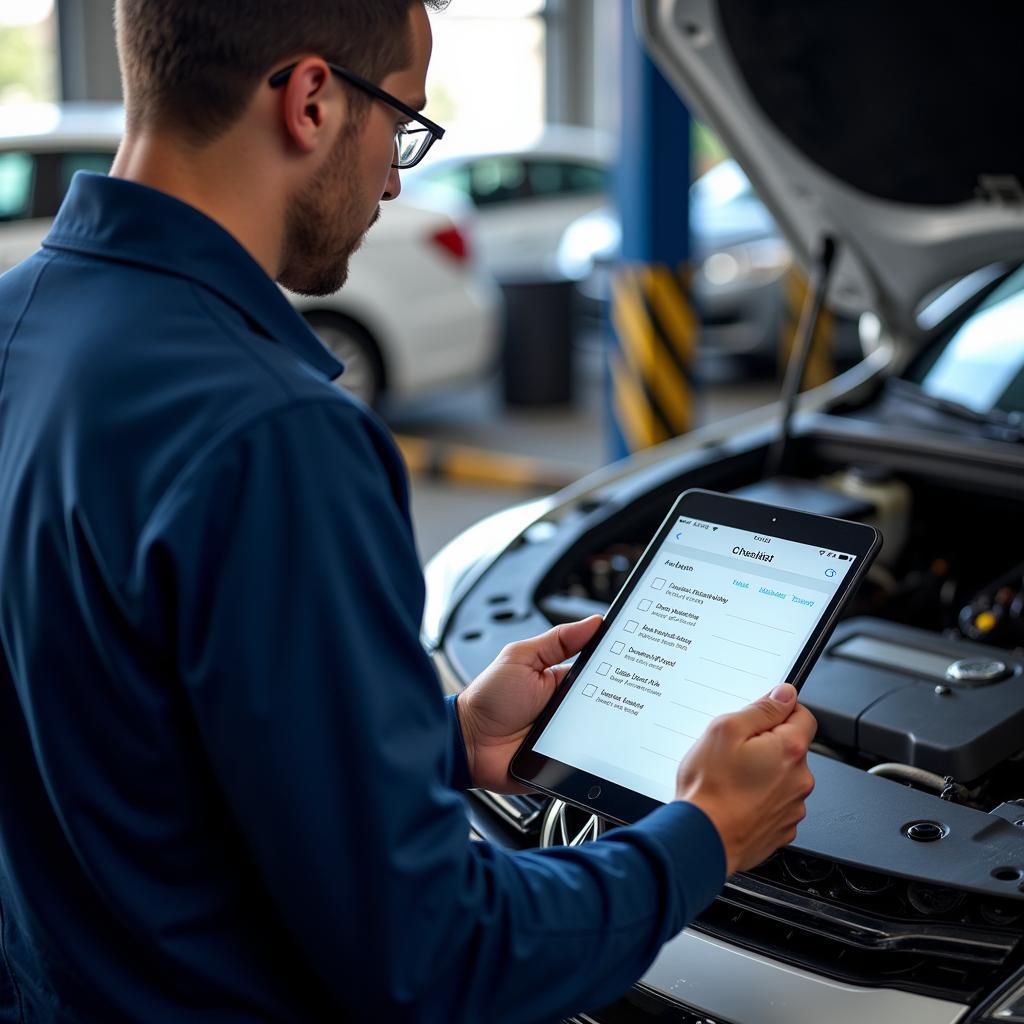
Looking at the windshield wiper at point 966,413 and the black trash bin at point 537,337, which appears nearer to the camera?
the windshield wiper at point 966,413

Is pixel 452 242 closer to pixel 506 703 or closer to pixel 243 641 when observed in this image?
pixel 506 703

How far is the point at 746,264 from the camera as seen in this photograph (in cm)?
812

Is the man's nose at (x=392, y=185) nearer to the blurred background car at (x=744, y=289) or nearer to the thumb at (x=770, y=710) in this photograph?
the thumb at (x=770, y=710)

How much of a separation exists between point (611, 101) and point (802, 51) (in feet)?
9.75

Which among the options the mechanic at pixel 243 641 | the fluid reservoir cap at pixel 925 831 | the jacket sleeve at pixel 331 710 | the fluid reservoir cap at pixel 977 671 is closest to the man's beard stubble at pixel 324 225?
the mechanic at pixel 243 641

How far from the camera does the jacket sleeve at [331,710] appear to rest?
1009mm

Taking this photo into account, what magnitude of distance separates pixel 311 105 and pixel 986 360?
2143mm

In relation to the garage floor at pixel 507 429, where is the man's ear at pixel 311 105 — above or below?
above

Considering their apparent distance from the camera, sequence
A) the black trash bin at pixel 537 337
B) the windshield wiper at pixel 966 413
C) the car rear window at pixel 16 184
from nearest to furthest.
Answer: the windshield wiper at pixel 966 413
the car rear window at pixel 16 184
the black trash bin at pixel 537 337

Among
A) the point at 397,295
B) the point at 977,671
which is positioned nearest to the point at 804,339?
the point at 977,671

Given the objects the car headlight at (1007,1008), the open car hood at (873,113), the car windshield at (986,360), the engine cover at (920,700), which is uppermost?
the open car hood at (873,113)

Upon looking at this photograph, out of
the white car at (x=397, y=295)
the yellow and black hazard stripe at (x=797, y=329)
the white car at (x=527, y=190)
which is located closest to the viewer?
the white car at (x=397, y=295)

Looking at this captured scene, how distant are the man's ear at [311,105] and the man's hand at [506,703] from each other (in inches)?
25.5

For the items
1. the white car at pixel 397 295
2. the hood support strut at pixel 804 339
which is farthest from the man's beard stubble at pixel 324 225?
the white car at pixel 397 295
